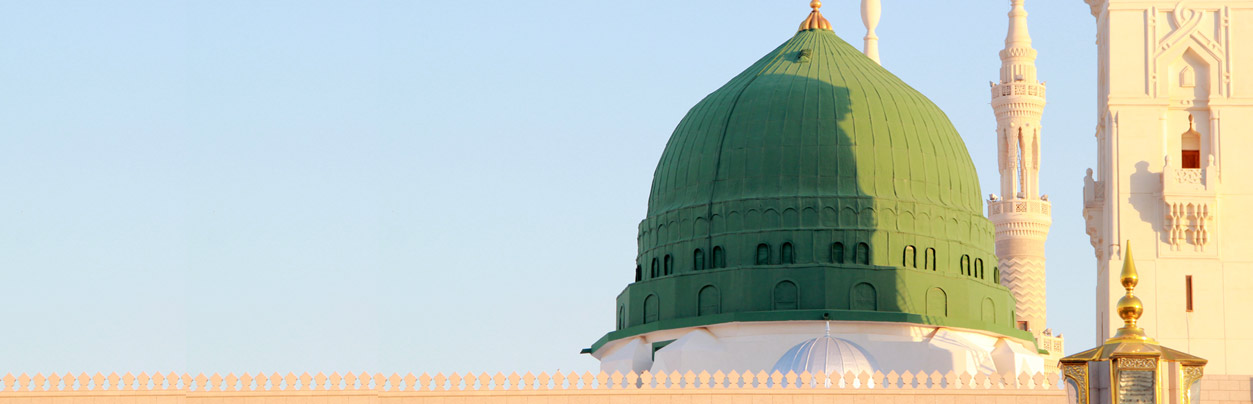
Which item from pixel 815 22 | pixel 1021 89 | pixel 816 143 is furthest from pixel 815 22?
pixel 1021 89

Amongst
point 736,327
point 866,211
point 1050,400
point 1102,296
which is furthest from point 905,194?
point 1050,400

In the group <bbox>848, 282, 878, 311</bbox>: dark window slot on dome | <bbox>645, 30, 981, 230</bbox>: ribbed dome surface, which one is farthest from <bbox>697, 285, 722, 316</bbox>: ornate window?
<bbox>848, 282, 878, 311</bbox>: dark window slot on dome

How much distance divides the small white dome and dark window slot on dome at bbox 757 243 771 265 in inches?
162

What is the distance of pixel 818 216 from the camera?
124ft

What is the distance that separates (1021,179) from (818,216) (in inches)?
1058

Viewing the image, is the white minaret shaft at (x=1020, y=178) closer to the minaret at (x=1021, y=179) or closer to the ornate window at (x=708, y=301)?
the minaret at (x=1021, y=179)

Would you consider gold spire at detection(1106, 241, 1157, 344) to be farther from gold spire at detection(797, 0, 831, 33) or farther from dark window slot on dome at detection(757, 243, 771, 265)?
gold spire at detection(797, 0, 831, 33)

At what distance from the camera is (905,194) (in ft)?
125

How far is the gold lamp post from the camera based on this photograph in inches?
601

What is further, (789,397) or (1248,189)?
(1248,189)

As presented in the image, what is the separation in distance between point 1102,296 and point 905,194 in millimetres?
7194

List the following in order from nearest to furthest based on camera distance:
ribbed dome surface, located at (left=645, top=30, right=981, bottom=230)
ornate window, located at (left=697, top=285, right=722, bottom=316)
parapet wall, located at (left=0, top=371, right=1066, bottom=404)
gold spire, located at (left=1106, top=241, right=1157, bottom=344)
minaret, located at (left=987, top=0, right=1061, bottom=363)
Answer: gold spire, located at (left=1106, top=241, right=1157, bottom=344), parapet wall, located at (left=0, top=371, right=1066, bottom=404), ornate window, located at (left=697, top=285, right=722, bottom=316), ribbed dome surface, located at (left=645, top=30, right=981, bottom=230), minaret, located at (left=987, top=0, right=1061, bottom=363)

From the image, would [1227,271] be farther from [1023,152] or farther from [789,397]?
[1023,152]

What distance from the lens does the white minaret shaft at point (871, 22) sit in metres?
54.7
